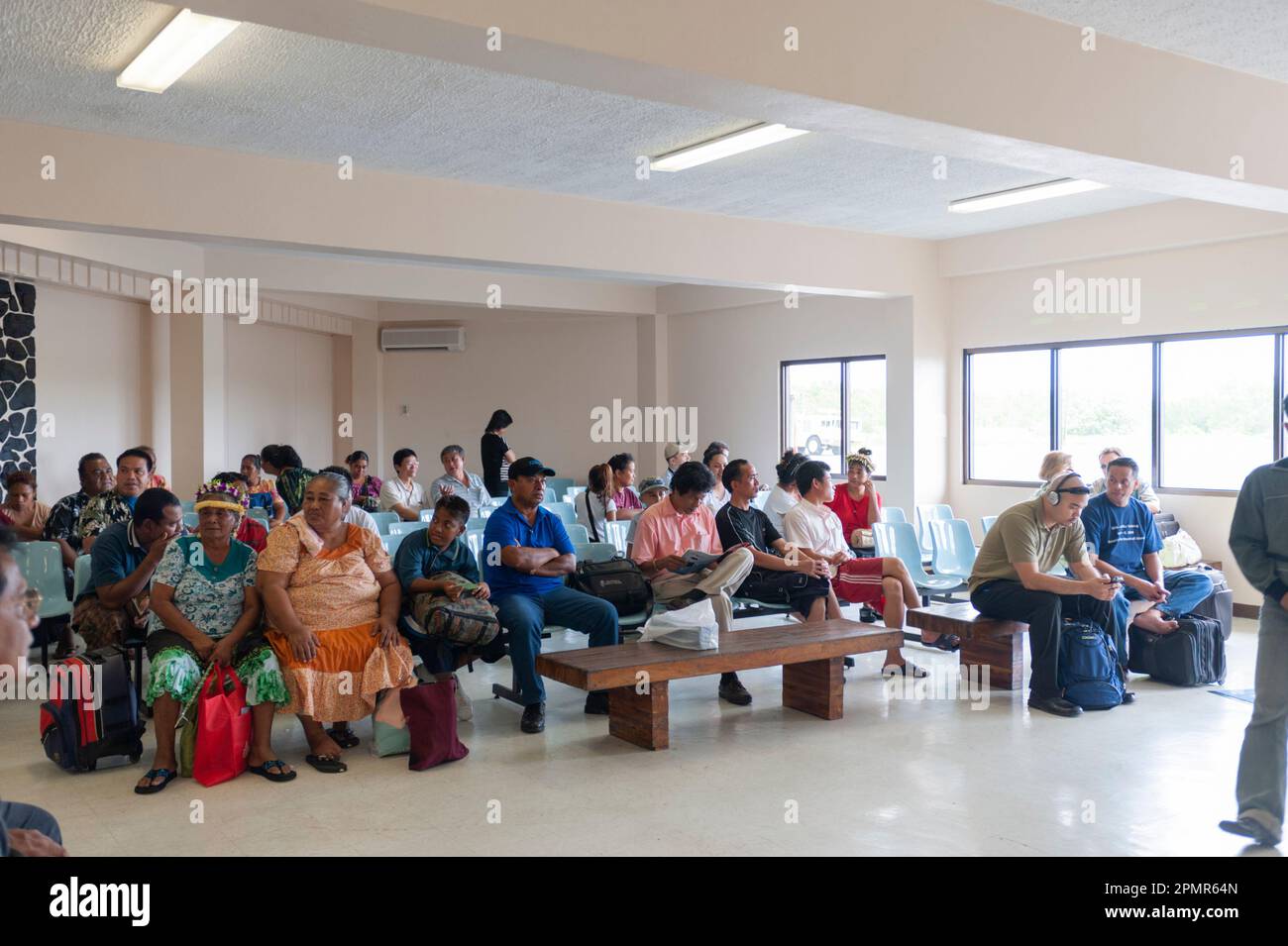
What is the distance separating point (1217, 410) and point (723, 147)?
4593mm

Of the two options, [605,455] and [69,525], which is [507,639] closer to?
[69,525]

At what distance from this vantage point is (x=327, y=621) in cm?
449

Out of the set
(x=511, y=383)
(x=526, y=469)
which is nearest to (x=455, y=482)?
(x=526, y=469)

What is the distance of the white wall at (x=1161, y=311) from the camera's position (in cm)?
802

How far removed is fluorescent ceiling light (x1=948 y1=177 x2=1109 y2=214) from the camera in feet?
25.5

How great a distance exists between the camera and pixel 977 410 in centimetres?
1018

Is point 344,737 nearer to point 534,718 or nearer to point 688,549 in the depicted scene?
point 534,718

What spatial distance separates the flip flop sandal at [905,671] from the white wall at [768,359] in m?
4.17

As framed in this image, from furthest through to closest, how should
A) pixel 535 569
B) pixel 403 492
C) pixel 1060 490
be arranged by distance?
pixel 403 492 → pixel 1060 490 → pixel 535 569

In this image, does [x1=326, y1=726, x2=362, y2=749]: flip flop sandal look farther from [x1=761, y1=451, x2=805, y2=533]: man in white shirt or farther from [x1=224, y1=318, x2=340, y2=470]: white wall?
[x1=224, y1=318, x2=340, y2=470]: white wall

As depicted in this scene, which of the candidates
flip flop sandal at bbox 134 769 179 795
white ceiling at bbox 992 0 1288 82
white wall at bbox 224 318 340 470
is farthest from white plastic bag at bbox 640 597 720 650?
white wall at bbox 224 318 340 470

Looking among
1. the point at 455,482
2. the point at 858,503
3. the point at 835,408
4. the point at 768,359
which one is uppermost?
the point at 768,359
